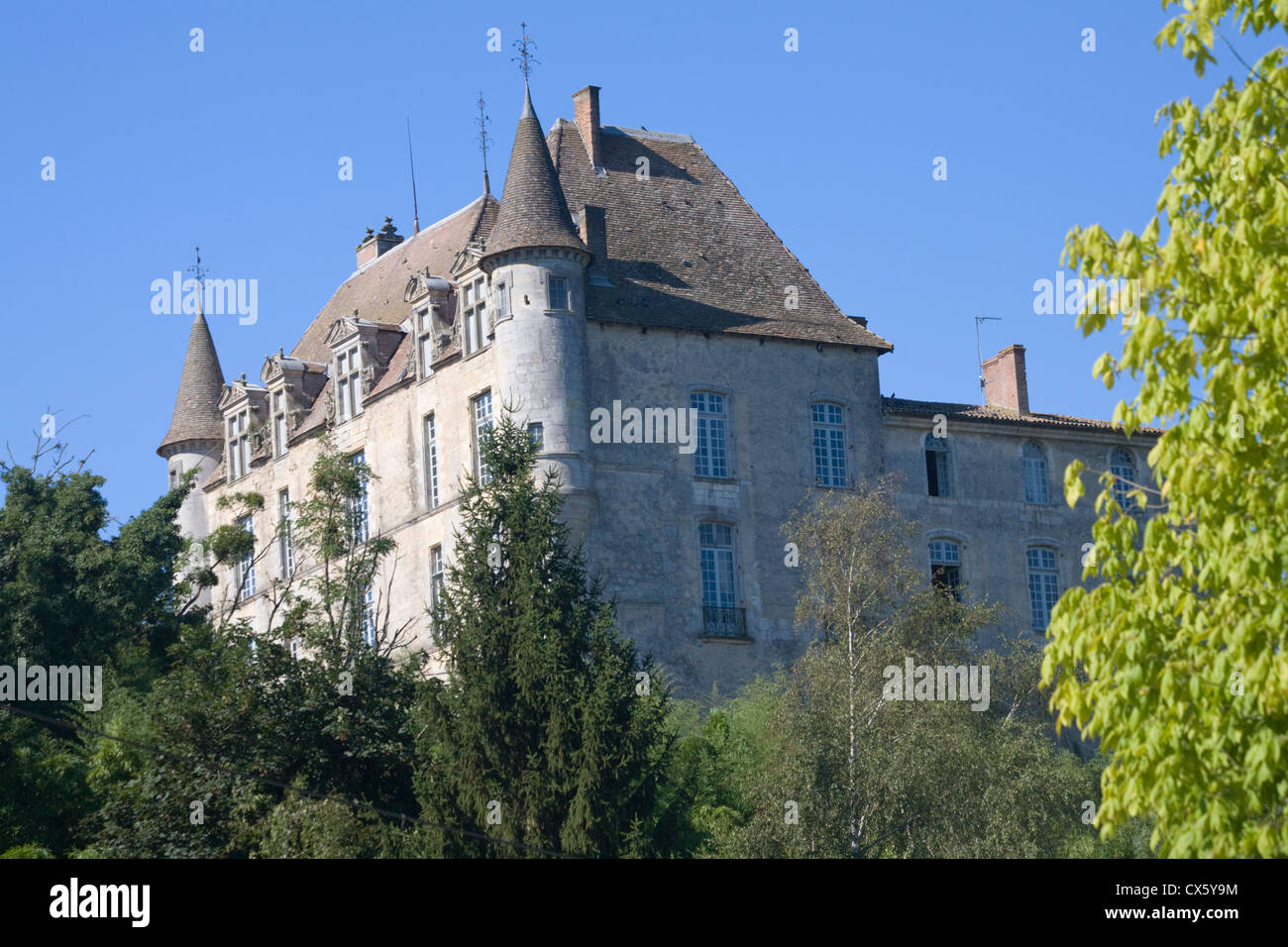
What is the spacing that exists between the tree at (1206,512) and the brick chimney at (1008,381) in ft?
122

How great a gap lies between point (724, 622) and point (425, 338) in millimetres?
10032

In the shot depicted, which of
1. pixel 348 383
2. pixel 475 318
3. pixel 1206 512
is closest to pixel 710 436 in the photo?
pixel 475 318

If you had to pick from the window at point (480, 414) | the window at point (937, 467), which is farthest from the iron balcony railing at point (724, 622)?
the window at point (937, 467)

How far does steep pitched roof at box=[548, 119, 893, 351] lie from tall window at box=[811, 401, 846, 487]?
5.45ft

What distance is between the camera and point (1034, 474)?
163 ft

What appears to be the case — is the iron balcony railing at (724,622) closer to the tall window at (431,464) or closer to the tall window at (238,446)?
the tall window at (431,464)

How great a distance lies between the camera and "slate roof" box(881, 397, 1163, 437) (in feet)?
157

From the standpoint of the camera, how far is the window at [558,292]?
1720 inches

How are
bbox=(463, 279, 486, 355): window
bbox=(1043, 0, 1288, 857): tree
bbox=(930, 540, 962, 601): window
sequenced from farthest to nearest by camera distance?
bbox=(930, 540, 962, 601): window → bbox=(463, 279, 486, 355): window → bbox=(1043, 0, 1288, 857): tree

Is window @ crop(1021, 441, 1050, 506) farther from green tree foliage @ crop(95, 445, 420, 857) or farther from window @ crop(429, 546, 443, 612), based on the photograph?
green tree foliage @ crop(95, 445, 420, 857)

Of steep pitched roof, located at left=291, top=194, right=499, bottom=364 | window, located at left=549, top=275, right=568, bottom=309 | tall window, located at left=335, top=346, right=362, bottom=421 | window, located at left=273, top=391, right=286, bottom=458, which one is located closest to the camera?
window, located at left=549, top=275, right=568, bottom=309

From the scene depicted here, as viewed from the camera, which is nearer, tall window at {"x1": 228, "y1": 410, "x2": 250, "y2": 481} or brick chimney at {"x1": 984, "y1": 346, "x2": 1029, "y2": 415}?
brick chimney at {"x1": 984, "y1": 346, "x2": 1029, "y2": 415}

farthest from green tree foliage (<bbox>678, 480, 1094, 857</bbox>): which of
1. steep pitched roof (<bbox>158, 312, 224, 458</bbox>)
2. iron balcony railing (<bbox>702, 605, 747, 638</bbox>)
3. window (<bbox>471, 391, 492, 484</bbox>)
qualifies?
steep pitched roof (<bbox>158, 312, 224, 458</bbox>)
